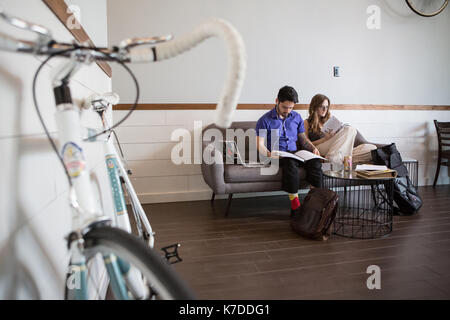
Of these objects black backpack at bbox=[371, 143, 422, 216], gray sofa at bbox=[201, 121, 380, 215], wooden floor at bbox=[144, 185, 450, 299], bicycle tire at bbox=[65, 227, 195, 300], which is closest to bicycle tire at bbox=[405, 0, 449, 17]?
black backpack at bbox=[371, 143, 422, 216]

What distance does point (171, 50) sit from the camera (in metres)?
0.63

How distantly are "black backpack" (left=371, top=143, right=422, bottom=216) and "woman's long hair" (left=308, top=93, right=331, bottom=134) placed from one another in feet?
1.91

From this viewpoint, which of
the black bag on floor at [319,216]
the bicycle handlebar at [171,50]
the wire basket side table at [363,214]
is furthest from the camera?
the wire basket side table at [363,214]

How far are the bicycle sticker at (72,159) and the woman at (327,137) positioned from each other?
265cm

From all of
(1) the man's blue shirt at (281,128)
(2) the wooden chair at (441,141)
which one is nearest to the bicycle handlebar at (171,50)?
(1) the man's blue shirt at (281,128)

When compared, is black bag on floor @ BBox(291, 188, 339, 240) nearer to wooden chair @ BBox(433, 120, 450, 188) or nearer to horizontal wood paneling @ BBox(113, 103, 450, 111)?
horizontal wood paneling @ BBox(113, 103, 450, 111)

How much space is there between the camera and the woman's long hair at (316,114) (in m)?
3.15

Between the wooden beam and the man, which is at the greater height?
the wooden beam

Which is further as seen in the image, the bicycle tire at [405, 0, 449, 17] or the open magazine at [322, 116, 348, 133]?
the bicycle tire at [405, 0, 449, 17]

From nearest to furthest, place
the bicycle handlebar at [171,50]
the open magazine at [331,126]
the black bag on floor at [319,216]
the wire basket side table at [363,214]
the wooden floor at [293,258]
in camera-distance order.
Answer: the bicycle handlebar at [171,50], the wooden floor at [293,258], the black bag on floor at [319,216], the wire basket side table at [363,214], the open magazine at [331,126]

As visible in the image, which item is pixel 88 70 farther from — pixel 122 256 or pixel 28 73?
pixel 122 256

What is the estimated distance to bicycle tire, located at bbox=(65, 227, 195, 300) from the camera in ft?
1.88

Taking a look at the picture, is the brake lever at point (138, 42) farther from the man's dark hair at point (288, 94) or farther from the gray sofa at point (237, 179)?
the man's dark hair at point (288, 94)
